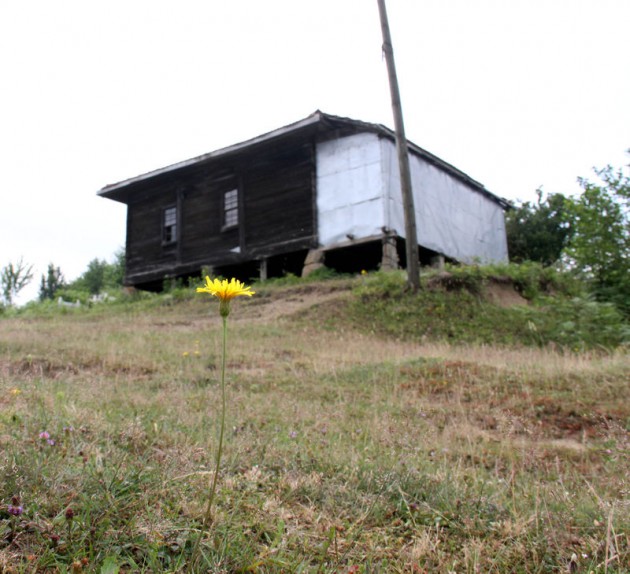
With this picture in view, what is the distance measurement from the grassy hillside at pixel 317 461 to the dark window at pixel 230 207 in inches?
464

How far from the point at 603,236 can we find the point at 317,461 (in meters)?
15.0

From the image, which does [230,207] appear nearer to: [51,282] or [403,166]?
[403,166]

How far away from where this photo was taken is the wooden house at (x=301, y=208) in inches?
726

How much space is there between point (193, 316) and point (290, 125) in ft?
21.0

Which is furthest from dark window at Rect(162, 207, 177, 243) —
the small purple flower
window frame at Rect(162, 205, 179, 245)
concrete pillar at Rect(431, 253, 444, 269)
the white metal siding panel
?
the small purple flower

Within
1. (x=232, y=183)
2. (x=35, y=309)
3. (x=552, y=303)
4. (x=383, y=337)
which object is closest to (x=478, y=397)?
(x=383, y=337)

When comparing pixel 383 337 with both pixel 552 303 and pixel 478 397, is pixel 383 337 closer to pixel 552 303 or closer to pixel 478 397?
pixel 552 303

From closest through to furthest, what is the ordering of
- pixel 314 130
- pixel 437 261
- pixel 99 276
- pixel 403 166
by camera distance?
pixel 403 166
pixel 314 130
pixel 437 261
pixel 99 276

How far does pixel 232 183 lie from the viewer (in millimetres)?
21562

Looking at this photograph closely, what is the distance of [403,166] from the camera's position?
1531cm

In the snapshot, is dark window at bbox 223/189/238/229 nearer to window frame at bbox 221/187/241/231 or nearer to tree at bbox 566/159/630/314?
window frame at bbox 221/187/241/231

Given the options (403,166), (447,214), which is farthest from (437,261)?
(403,166)

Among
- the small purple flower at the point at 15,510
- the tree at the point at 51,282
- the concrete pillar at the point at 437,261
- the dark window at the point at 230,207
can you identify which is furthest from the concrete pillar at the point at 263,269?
the tree at the point at 51,282

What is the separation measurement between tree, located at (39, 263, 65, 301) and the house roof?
2827 centimetres
